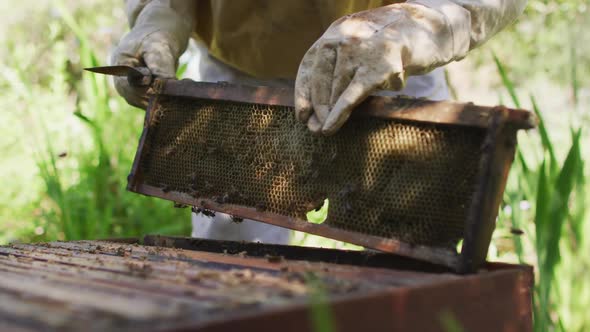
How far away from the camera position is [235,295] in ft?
3.15

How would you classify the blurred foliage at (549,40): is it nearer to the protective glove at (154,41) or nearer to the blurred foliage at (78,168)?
the protective glove at (154,41)

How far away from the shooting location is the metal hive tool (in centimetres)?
128

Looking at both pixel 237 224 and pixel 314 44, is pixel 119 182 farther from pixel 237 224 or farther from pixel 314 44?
pixel 314 44

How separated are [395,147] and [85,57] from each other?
2187mm

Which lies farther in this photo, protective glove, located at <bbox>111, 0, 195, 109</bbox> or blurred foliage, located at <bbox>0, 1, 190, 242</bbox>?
blurred foliage, located at <bbox>0, 1, 190, 242</bbox>

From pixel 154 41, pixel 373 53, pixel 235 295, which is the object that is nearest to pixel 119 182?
pixel 154 41

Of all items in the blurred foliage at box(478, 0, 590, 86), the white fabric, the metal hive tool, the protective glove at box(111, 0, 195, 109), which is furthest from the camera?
the blurred foliage at box(478, 0, 590, 86)

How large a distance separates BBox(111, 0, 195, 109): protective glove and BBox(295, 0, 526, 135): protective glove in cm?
69

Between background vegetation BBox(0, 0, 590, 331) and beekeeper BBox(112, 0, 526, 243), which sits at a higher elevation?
beekeeper BBox(112, 0, 526, 243)

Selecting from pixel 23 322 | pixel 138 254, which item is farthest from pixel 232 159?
pixel 23 322

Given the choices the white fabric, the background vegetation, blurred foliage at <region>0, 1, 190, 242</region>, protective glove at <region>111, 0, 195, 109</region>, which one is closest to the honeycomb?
protective glove at <region>111, 0, 195, 109</region>

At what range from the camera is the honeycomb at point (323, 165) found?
1.36 m

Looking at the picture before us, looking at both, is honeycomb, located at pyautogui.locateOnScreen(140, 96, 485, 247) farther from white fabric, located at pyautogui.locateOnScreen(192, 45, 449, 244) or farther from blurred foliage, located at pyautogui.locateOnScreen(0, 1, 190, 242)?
blurred foliage, located at pyautogui.locateOnScreen(0, 1, 190, 242)

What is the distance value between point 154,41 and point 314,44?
2.69ft
